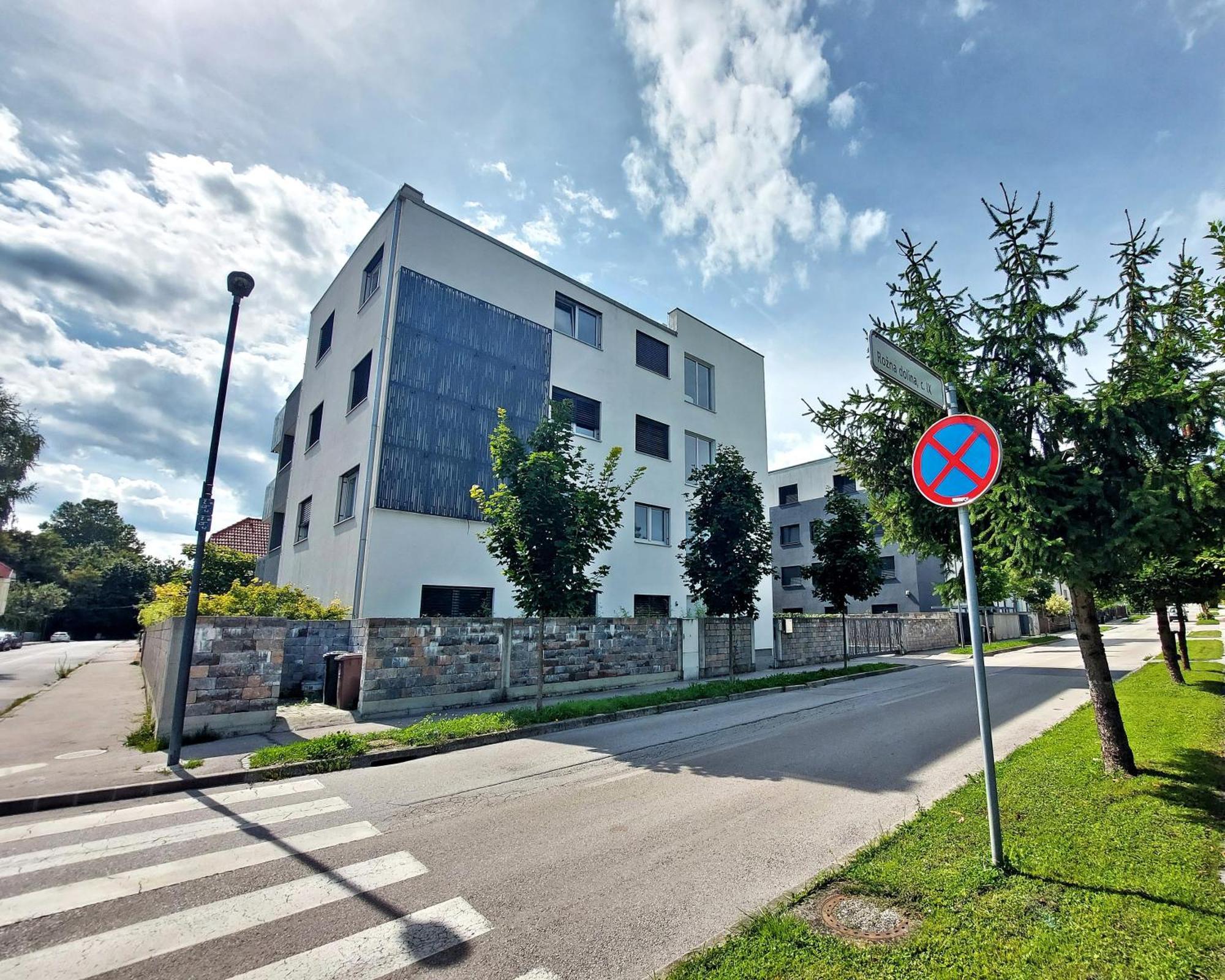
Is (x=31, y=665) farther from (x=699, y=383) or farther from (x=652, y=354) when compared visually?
(x=699, y=383)

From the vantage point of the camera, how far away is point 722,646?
18.2m

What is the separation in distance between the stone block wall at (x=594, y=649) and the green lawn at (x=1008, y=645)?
16165 mm

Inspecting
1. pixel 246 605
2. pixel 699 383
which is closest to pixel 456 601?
pixel 246 605

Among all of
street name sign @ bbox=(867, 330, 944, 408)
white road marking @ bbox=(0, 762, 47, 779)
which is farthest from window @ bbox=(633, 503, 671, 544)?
street name sign @ bbox=(867, 330, 944, 408)

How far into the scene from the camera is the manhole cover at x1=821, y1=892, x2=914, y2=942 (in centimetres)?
327

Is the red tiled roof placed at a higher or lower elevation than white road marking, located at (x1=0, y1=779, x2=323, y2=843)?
higher

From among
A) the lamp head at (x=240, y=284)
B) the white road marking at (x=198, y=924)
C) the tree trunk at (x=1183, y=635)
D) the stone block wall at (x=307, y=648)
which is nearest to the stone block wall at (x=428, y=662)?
the stone block wall at (x=307, y=648)

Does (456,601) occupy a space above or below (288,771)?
above

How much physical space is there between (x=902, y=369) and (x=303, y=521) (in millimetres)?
21097

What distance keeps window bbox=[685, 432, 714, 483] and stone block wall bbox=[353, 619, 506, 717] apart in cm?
1304

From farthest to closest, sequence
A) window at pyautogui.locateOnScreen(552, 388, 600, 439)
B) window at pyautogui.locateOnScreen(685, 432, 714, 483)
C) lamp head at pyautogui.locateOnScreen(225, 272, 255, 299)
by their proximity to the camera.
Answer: window at pyautogui.locateOnScreen(685, 432, 714, 483)
window at pyautogui.locateOnScreen(552, 388, 600, 439)
lamp head at pyautogui.locateOnScreen(225, 272, 255, 299)

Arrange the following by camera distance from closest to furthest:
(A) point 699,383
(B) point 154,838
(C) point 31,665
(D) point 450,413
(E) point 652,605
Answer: (B) point 154,838 → (D) point 450,413 → (E) point 652,605 → (C) point 31,665 → (A) point 699,383

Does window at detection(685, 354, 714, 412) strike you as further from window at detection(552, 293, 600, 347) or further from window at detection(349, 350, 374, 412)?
window at detection(349, 350, 374, 412)

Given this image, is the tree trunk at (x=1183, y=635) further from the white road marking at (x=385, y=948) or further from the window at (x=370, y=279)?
the window at (x=370, y=279)
